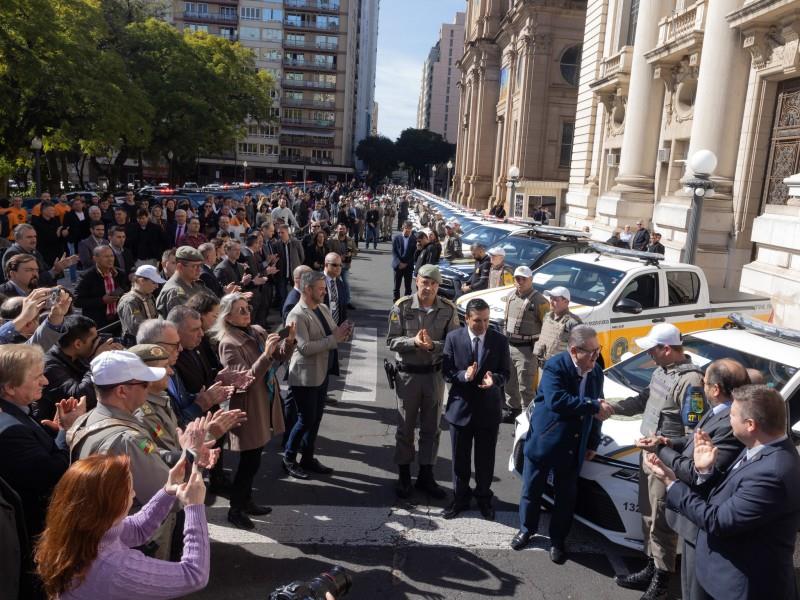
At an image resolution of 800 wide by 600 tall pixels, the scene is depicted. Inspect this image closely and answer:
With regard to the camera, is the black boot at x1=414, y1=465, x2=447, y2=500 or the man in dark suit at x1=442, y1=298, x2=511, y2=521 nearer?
the man in dark suit at x1=442, y1=298, x2=511, y2=521

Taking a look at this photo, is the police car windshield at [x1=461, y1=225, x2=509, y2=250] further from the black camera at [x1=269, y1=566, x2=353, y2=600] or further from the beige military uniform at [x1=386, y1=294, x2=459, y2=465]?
the black camera at [x1=269, y1=566, x2=353, y2=600]

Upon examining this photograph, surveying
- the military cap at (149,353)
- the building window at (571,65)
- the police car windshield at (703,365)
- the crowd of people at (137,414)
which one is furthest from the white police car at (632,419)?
the building window at (571,65)

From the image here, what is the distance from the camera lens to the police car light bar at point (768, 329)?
5.70m

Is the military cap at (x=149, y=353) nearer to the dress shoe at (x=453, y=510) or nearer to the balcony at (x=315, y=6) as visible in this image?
the dress shoe at (x=453, y=510)

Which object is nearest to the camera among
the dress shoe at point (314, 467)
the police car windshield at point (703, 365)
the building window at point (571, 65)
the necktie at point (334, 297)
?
the police car windshield at point (703, 365)

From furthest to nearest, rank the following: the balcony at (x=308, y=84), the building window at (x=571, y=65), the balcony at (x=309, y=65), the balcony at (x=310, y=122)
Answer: the balcony at (x=310, y=122) < the balcony at (x=308, y=84) < the balcony at (x=309, y=65) < the building window at (x=571, y=65)

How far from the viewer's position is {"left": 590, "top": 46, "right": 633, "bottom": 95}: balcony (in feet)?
76.3

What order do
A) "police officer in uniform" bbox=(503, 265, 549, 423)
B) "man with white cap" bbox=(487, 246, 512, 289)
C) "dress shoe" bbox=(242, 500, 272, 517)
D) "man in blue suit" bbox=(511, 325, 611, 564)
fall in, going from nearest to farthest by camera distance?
"man in blue suit" bbox=(511, 325, 611, 564) < "dress shoe" bbox=(242, 500, 272, 517) < "police officer in uniform" bbox=(503, 265, 549, 423) < "man with white cap" bbox=(487, 246, 512, 289)

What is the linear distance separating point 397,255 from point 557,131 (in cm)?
3003

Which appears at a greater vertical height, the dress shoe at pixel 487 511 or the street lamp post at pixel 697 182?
the street lamp post at pixel 697 182

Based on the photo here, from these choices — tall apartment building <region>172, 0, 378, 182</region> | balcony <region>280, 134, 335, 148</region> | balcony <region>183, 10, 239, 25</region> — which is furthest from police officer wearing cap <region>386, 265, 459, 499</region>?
balcony <region>183, 10, 239, 25</region>

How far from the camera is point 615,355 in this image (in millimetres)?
8898

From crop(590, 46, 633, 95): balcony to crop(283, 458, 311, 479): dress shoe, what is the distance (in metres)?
21.3

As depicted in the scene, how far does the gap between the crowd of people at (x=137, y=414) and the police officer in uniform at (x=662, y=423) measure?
267 cm
